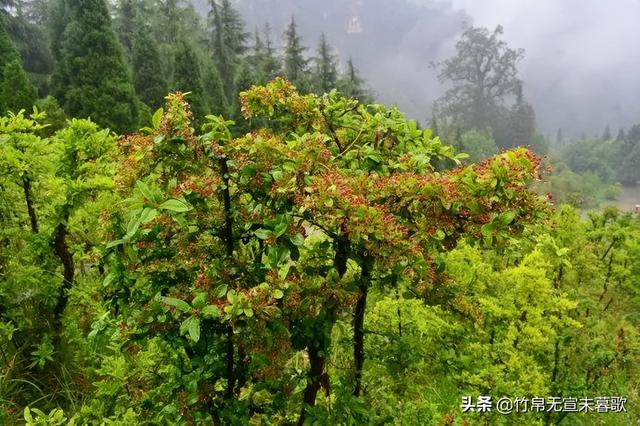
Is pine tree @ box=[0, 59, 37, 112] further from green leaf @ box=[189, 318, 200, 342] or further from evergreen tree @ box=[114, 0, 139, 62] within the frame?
evergreen tree @ box=[114, 0, 139, 62]

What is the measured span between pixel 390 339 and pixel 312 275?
2.19ft

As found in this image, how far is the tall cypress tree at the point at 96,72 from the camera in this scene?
55.4 ft

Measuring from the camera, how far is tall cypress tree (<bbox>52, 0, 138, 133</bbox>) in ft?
55.4

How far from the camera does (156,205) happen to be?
1594 millimetres

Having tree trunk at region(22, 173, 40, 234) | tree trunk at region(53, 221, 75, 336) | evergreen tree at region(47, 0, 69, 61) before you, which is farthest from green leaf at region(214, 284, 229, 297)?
evergreen tree at region(47, 0, 69, 61)

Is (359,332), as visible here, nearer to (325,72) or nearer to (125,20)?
(325,72)

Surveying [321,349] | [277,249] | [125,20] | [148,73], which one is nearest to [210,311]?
[277,249]

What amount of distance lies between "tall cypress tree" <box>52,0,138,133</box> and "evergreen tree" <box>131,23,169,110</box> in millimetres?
2758

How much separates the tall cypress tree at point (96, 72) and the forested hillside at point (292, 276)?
14.1 m

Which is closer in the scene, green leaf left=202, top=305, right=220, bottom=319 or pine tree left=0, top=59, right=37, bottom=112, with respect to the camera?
green leaf left=202, top=305, right=220, bottom=319

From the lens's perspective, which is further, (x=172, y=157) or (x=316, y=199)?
(x=172, y=157)

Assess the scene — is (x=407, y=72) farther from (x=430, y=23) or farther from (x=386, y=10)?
(x=386, y=10)

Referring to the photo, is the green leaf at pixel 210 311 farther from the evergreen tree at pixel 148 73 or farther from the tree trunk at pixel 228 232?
the evergreen tree at pixel 148 73

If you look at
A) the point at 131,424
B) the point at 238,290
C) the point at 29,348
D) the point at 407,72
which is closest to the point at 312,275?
the point at 238,290
